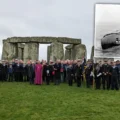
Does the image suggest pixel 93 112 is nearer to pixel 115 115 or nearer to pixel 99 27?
pixel 115 115

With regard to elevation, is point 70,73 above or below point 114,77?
above

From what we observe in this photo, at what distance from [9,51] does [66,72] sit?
13171 mm

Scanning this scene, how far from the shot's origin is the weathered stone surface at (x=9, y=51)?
3559cm

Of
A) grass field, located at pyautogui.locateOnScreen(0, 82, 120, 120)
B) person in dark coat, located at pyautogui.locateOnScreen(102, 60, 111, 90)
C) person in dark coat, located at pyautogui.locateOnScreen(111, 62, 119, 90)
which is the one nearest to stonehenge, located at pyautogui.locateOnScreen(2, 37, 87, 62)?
person in dark coat, located at pyautogui.locateOnScreen(102, 60, 111, 90)

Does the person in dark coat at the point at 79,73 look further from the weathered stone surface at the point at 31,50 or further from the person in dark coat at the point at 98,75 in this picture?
the weathered stone surface at the point at 31,50

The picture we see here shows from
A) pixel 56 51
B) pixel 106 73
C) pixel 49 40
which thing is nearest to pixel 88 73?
pixel 106 73

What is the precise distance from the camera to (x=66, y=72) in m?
23.6

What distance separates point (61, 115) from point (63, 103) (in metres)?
2.17

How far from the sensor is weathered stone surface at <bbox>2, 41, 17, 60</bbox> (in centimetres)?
3559

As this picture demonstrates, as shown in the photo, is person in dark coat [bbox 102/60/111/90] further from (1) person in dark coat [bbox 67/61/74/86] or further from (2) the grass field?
(2) the grass field

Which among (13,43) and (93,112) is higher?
(13,43)

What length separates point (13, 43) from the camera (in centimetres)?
3662

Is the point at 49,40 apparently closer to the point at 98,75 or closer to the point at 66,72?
the point at 66,72

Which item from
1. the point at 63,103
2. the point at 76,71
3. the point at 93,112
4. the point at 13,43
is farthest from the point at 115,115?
the point at 13,43
